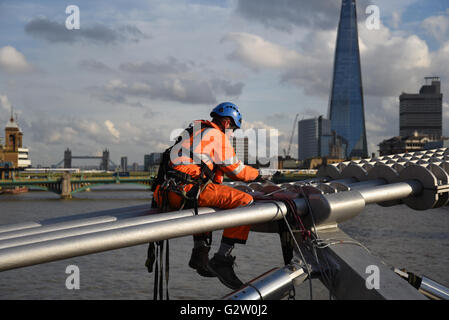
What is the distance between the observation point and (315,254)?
506cm

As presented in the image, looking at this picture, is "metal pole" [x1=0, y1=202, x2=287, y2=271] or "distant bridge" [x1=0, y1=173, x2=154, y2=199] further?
"distant bridge" [x1=0, y1=173, x2=154, y2=199]

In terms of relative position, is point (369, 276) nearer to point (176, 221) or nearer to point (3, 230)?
point (176, 221)

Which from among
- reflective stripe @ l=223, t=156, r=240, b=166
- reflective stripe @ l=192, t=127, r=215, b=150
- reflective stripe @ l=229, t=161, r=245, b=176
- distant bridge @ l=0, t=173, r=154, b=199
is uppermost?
reflective stripe @ l=192, t=127, r=215, b=150

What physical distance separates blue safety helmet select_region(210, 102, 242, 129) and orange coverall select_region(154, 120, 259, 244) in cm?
30

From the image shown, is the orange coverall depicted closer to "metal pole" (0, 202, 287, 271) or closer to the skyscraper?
"metal pole" (0, 202, 287, 271)

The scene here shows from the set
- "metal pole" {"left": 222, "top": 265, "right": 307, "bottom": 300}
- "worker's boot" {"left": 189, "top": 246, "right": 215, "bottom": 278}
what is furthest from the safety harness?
"metal pole" {"left": 222, "top": 265, "right": 307, "bottom": 300}

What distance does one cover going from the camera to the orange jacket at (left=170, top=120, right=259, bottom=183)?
541 cm

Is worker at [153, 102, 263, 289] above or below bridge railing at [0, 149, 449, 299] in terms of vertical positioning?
above

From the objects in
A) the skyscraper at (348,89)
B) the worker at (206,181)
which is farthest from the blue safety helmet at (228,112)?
the skyscraper at (348,89)

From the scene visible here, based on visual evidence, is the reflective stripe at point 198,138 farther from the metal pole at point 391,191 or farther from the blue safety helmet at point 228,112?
the metal pole at point 391,191

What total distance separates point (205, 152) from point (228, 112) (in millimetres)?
687

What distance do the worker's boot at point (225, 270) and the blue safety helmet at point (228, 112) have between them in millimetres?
1664
